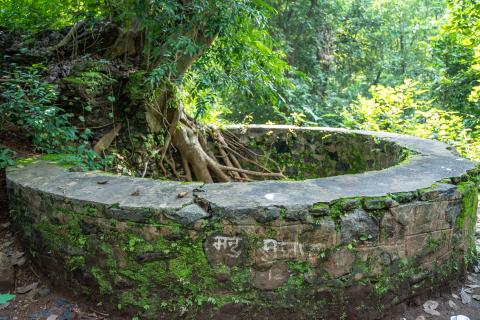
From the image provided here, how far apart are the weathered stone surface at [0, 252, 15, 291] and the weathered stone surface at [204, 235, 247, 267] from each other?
4.75ft

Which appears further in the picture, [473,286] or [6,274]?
[473,286]

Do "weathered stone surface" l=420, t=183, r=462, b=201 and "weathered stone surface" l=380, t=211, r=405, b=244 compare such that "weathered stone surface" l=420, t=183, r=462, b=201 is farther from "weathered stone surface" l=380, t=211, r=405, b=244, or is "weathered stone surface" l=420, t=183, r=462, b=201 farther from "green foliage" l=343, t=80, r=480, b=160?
"green foliage" l=343, t=80, r=480, b=160

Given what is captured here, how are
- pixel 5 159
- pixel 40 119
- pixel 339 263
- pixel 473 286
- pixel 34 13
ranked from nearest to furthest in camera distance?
pixel 339 263, pixel 473 286, pixel 5 159, pixel 40 119, pixel 34 13

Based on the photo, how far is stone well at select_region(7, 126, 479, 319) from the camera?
84.9 inches

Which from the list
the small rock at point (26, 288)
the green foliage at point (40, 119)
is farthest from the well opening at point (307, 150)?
the small rock at point (26, 288)

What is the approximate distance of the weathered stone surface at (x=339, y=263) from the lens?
222cm

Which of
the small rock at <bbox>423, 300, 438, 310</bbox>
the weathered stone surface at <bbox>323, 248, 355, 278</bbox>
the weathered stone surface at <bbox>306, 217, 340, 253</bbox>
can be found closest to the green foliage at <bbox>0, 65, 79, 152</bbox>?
the weathered stone surface at <bbox>306, 217, 340, 253</bbox>

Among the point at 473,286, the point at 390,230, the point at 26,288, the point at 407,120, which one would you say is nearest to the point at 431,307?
the point at 473,286

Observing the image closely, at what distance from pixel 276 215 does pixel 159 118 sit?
2.87m

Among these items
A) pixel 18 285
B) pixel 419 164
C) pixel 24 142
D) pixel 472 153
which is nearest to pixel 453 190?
pixel 419 164

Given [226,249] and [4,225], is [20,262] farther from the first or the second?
[226,249]

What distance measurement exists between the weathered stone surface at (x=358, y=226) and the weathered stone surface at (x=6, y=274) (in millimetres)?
2144

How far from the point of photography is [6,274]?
266cm

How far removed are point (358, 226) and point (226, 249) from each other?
74 centimetres
